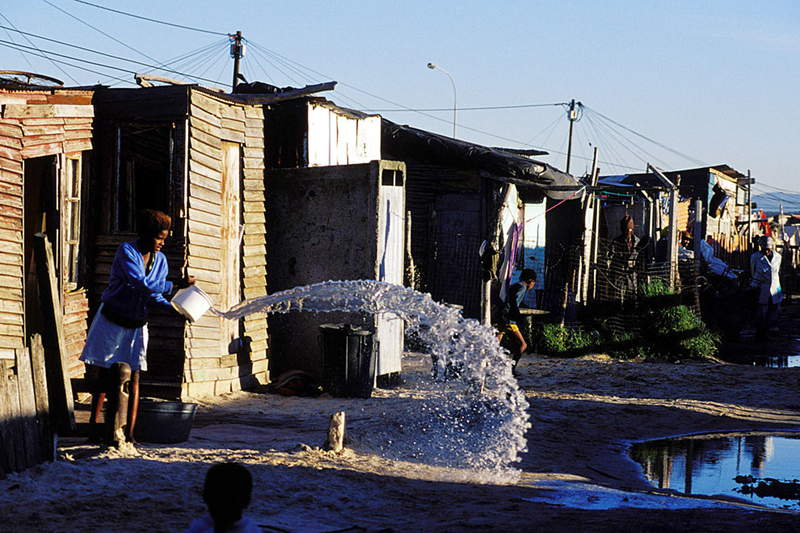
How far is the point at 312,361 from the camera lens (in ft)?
37.8

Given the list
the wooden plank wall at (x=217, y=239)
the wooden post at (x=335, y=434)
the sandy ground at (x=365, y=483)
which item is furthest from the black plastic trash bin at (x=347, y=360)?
the wooden post at (x=335, y=434)

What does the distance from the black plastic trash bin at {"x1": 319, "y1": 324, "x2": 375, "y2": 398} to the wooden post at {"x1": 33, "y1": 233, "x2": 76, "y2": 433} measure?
15.2 ft

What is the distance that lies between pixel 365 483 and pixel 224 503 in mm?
2864

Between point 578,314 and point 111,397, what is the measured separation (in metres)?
11.9

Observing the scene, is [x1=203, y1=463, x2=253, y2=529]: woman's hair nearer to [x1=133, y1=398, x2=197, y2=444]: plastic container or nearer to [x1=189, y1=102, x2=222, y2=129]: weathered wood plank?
[x1=133, y1=398, x2=197, y2=444]: plastic container

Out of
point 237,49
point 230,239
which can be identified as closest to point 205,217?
point 230,239

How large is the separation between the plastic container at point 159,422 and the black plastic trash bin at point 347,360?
357 centimetres

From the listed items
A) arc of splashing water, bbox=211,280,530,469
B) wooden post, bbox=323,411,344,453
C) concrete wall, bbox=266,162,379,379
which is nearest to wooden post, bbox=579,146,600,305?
arc of splashing water, bbox=211,280,530,469

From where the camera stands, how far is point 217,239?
10.7 meters

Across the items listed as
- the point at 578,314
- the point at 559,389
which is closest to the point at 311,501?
the point at 559,389

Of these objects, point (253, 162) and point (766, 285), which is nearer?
point (253, 162)

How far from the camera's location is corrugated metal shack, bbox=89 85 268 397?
9961 mm

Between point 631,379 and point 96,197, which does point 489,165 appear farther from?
point 96,197

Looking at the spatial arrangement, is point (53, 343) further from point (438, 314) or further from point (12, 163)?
point (438, 314)
